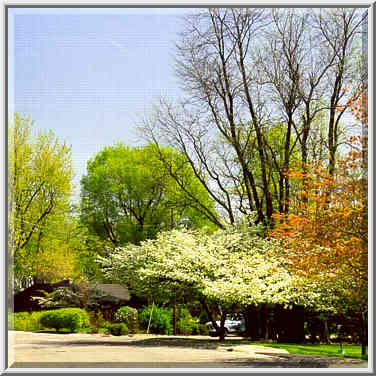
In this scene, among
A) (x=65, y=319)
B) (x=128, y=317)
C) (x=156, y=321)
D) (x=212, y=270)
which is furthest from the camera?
(x=156, y=321)

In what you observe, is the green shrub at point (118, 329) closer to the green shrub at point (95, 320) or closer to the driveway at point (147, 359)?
the green shrub at point (95, 320)

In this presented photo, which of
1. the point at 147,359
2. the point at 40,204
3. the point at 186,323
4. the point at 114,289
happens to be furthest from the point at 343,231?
the point at 186,323

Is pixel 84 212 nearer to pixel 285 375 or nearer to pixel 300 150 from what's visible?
pixel 300 150

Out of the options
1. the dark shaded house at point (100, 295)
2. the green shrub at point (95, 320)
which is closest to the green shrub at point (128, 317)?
the dark shaded house at point (100, 295)

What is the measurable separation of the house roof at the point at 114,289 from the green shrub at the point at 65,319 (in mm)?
633

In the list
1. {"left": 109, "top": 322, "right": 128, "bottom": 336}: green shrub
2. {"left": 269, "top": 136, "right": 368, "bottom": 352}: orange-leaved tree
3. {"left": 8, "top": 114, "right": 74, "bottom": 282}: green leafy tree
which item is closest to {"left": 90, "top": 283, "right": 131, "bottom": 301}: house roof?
{"left": 109, "top": 322, "right": 128, "bottom": 336}: green shrub

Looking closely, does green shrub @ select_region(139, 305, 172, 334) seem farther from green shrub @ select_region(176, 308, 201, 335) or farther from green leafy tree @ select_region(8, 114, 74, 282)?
green leafy tree @ select_region(8, 114, 74, 282)

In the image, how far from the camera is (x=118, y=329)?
9766mm

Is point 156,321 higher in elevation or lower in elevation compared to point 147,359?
lower

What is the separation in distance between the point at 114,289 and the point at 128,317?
642 mm

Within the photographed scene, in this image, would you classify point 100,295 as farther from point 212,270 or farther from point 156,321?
point 212,270

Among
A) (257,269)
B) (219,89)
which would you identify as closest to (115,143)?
(219,89)

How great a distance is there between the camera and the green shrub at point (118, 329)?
31.8ft

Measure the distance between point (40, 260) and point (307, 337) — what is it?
5.39 meters
